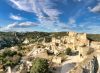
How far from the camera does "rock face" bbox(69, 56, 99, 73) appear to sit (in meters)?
34.7

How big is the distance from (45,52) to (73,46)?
10821mm

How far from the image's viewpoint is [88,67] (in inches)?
1435

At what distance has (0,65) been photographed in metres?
54.9

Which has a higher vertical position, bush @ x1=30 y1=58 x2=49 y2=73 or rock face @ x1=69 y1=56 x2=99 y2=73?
rock face @ x1=69 y1=56 x2=99 y2=73

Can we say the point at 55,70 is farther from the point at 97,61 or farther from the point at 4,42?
the point at 4,42

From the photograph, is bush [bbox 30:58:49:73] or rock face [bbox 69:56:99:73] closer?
rock face [bbox 69:56:99:73]

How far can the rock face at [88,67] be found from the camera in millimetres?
34737

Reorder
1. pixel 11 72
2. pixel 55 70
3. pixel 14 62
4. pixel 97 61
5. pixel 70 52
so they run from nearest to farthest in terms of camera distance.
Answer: pixel 97 61
pixel 55 70
pixel 11 72
pixel 14 62
pixel 70 52

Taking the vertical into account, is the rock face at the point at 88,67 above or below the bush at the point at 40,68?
above

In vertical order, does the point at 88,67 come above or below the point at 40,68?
above

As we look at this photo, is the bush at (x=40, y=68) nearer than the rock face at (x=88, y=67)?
No

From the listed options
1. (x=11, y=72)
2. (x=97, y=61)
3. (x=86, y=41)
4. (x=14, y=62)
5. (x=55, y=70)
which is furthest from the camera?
(x=86, y=41)

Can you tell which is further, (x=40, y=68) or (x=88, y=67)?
(x=40, y=68)

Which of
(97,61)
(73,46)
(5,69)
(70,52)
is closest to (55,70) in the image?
(97,61)
